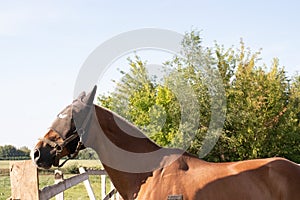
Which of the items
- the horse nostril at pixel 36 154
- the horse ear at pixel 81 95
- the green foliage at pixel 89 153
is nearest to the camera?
the horse nostril at pixel 36 154

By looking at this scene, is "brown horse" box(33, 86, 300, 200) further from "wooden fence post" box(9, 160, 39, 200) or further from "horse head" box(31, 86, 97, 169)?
"wooden fence post" box(9, 160, 39, 200)

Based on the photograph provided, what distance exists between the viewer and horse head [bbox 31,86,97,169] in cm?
425

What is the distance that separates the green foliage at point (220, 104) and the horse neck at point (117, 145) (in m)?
14.8

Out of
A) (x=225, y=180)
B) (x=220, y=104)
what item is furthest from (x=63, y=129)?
(x=220, y=104)

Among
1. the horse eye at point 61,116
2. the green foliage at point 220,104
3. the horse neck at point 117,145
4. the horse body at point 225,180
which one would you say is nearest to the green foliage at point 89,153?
the horse neck at point 117,145

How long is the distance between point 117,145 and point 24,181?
1.29m

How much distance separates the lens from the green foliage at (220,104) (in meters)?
21.4

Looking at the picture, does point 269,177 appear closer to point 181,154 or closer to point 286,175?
point 286,175

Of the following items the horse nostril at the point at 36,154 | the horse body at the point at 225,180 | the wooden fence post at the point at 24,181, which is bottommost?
the horse body at the point at 225,180

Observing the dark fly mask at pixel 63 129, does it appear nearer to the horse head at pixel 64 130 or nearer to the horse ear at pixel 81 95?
the horse head at pixel 64 130

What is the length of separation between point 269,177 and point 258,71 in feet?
81.2

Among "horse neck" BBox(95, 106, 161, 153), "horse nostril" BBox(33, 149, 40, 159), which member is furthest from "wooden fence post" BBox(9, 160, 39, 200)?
"horse neck" BBox(95, 106, 161, 153)

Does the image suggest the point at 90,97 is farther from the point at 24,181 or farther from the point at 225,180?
the point at 225,180

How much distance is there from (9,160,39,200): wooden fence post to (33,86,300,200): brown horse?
73 cm
